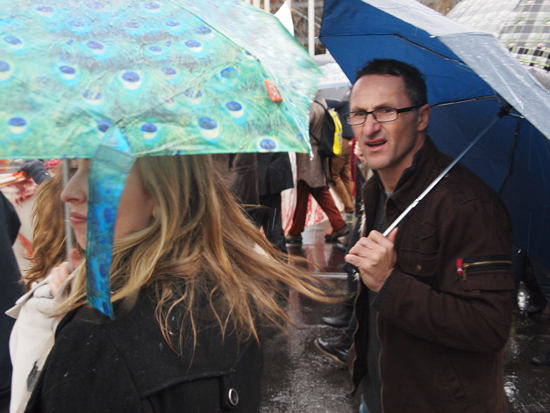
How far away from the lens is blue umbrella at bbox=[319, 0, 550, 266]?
2.07 meters

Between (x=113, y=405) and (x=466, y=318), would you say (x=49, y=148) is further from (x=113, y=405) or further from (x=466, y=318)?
(x=466, y=318)

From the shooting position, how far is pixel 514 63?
138cm

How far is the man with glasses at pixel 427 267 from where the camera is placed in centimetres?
178

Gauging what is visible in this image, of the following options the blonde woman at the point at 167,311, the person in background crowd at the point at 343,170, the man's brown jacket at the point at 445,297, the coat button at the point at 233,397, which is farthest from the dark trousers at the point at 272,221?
the coat button at the point at 233,397

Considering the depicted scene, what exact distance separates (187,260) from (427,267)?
105 centimetres

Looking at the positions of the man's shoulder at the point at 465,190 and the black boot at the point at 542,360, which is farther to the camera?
the black boot at the point at 542,360

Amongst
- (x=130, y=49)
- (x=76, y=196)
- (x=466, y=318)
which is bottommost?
(x=466, y=318)

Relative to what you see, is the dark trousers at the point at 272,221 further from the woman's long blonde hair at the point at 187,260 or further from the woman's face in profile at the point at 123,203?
the woman's face in profile at the point at 123,203

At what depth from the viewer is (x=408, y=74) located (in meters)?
2.16

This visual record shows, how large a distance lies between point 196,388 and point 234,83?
746mm

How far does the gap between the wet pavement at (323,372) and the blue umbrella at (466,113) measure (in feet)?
3.71

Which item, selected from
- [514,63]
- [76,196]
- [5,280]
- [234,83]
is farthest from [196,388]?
[5,280]

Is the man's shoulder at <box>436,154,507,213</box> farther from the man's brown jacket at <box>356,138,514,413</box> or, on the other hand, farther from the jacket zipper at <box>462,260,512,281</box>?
the jacket zipper at <box>462,260,512,281</box>

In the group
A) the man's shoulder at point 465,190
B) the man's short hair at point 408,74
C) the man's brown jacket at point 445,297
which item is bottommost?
the man's brown jacket at point 445,297
